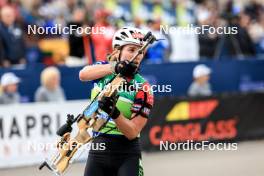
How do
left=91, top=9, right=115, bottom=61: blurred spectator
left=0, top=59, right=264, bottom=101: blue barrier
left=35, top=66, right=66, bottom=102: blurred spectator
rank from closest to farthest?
1. left=35, top=66, right=66, bottom=102: blurred spectator
2. left=0, top=59, right=264, bottom=101: blue barrier
3. left=91, top=9, right=115, bottom=61: blurred spectator

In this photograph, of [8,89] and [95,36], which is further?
[95,36]

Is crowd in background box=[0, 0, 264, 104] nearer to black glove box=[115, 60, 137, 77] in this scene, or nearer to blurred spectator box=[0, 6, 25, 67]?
blurred spectator box=[0, 6, 25, 67]

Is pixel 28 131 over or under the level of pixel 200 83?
under

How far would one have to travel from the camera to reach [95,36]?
13711 millimetres

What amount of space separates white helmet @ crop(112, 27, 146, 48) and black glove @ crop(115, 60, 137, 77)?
41 centimetres

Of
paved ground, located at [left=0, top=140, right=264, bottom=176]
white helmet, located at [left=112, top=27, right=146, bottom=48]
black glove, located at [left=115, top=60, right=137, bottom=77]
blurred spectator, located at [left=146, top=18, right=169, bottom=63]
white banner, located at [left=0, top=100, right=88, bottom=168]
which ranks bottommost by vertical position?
paved ground, located at [left=0, top=140, right=264, bottom=176]

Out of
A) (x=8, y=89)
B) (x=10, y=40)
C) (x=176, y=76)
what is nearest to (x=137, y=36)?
(x=8, y=89)

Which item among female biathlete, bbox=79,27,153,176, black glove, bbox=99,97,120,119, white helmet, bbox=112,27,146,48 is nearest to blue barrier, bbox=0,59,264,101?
female biathlete, bbox=79,27,153,176

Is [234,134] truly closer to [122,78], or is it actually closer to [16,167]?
[16,167]

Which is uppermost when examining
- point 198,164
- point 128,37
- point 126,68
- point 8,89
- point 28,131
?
point 128,37

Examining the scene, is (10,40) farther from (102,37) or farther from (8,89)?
(102,37)

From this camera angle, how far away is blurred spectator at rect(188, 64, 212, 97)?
13320 millimetres

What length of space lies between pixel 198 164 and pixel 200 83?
238cm

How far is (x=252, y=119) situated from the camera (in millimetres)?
13945
